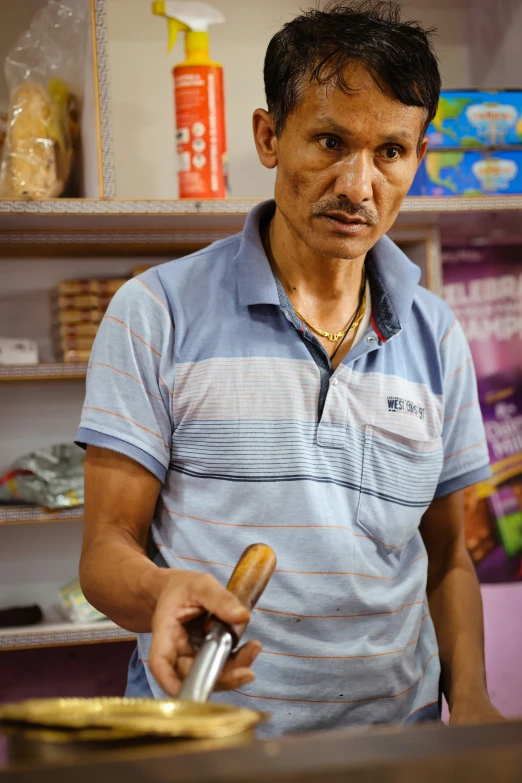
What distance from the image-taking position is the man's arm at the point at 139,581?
785mm

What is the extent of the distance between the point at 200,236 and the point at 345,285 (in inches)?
46.0

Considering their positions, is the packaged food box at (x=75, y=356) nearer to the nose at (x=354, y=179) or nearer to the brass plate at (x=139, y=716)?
the nose at (x=354, y=179)

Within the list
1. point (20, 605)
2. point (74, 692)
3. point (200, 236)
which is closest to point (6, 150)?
point (200, 236)

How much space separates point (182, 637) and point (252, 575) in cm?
9

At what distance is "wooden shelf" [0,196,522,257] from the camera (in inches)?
85.0

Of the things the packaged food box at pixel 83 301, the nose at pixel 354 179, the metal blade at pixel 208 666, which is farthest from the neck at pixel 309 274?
the packaged food box at pixel 83 301

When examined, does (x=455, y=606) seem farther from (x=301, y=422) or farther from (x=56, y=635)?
(x=56, y=635)

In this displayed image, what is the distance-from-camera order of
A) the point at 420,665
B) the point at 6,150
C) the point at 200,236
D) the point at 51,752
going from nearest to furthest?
the point at 51,752, the point at 420,665, the point at 6,150, the point at 200,236

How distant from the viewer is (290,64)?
48.6 inches

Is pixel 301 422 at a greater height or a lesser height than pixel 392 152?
lesser

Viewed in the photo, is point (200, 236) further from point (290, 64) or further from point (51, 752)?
point (51, 752)

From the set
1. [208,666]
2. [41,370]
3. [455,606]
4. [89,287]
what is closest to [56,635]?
[41,370]

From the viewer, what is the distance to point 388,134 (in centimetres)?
118

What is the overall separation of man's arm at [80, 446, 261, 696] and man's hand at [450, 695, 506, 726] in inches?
18.6
